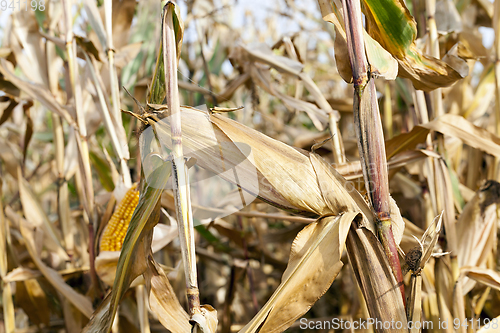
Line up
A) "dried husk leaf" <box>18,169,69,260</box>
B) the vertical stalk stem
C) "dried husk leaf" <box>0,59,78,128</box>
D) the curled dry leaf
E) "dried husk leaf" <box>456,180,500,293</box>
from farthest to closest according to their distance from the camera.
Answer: "dried husk leaf" <box>18,169,69,260</box> < "dried husk leaf" <box>0,59,78,128</box> < "dried husk leaf" <box>456,180,500,293</box> < the curled dry leaf < the vertical stalk stem

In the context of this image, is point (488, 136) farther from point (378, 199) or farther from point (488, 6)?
point (488, 6)

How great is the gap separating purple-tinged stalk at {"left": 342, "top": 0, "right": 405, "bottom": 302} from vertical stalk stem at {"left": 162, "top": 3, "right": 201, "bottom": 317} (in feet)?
0.86

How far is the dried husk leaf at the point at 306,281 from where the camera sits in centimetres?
48

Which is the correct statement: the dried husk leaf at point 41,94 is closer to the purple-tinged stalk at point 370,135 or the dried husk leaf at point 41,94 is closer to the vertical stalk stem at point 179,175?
the vertical stalk stem at point 179,175

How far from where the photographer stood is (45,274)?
964 mm

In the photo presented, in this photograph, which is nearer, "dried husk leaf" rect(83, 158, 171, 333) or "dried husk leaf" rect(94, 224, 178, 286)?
"dried husk leaf" rect(83, 158, 171, 333)

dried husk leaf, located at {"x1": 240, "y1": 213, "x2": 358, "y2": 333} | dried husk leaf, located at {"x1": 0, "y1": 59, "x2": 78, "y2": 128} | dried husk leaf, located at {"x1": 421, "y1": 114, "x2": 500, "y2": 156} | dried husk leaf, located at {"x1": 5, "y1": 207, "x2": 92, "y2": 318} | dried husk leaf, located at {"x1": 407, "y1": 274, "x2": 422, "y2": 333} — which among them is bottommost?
dried husk leaf, located at {"x1": 5, "y1": 207, "x2": 92, "y2": 318}

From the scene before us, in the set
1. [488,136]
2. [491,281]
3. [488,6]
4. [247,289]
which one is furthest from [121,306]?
[488,6]

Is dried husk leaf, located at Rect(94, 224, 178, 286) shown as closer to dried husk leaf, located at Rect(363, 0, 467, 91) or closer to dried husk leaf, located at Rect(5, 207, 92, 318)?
dried husk leaf, located at Rect(5, 207, 92, 318)

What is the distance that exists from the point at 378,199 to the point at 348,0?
0.30 meters

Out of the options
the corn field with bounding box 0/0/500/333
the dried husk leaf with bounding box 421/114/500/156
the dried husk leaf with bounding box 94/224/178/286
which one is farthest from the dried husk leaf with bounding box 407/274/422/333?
the dried husk leaf with bounding box 94/224/178/286

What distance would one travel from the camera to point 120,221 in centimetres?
80

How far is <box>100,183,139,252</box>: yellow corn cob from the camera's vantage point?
789 millimetres

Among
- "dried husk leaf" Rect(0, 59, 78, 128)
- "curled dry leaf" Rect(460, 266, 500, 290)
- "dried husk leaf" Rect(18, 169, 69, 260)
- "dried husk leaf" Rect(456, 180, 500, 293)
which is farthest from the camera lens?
"dried husk leaf" Rect(18, 169, 69, 260)
